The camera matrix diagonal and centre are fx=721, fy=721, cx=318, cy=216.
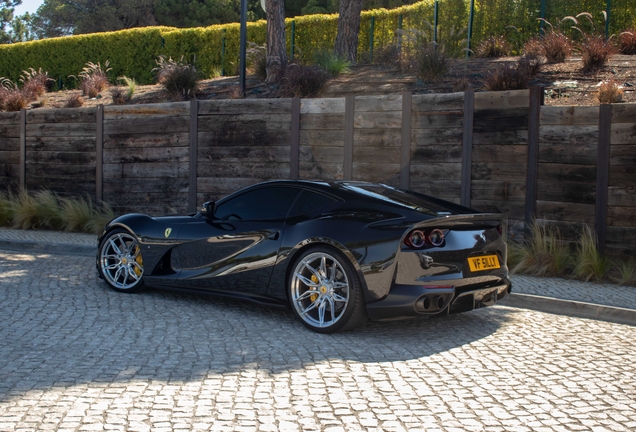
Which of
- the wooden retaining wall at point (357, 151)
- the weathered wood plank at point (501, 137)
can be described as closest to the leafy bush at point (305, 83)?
the wooden retaining wall at point (357, 151)

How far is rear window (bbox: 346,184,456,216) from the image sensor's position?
6.26m

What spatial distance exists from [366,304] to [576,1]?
15.0 meters

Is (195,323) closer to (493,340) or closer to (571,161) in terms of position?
(493,340)

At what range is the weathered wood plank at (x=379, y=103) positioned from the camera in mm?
11289

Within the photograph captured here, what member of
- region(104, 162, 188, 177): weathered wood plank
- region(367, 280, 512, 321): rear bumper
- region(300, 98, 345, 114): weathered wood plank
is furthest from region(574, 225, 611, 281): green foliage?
region(104, 162, 188, 177): weathered wood plank

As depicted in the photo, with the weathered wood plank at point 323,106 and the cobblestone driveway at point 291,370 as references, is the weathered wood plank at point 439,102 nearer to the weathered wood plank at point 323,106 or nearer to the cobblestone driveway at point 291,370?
the weathered wood plank at point 323,106

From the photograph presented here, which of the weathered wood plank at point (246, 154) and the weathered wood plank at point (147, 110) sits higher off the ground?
the weathered wood plank at point (147, 110)

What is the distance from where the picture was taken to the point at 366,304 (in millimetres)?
5977

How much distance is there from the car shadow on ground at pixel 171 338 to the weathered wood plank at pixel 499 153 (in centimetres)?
335

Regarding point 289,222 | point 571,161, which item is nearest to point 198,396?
point 289,222

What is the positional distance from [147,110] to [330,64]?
495 cm

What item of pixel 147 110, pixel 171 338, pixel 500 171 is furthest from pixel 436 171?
pixel 171 338

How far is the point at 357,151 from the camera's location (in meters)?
11.6

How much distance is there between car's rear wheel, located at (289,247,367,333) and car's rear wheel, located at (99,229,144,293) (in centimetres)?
218
